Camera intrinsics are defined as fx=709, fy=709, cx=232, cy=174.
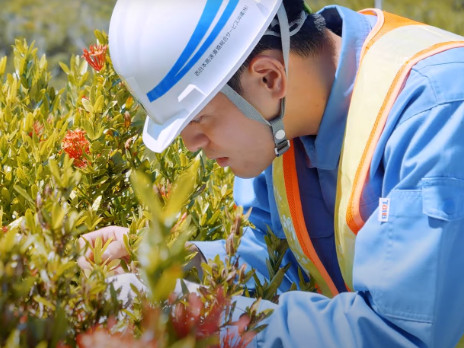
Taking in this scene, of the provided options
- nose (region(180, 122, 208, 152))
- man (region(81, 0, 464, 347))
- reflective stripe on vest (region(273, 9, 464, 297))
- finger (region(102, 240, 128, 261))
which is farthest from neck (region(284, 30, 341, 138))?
finger (region(102, 240, 128, 261))

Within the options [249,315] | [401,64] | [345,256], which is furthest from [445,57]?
[249,315]

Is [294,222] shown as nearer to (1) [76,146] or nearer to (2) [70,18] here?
(1) [76,146]

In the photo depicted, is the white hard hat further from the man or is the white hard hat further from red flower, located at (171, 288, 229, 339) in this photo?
red flower, located at (171, 288, 229, 339)

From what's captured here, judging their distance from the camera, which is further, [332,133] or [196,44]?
[332,133]

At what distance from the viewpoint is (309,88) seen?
195 cm

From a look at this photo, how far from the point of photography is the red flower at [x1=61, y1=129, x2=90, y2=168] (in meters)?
1.98

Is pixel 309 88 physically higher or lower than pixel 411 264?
higher

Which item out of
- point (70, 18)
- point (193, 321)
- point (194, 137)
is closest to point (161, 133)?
point (194, 137)

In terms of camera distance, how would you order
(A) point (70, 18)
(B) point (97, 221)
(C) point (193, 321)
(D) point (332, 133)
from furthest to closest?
(A) point (70, 18), (D) point (332, 133), (B) point (97, 221), (C) point (193, 321)

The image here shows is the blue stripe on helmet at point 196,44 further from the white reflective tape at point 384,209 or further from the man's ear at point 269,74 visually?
the white reflective tape at point 384,209

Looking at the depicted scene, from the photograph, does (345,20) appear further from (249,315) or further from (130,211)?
(249,315)

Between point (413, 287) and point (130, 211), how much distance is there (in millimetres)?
942

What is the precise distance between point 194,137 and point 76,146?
1.16 feet

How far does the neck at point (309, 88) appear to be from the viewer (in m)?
1.92
